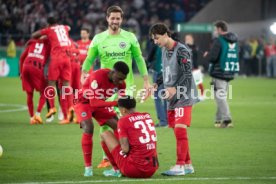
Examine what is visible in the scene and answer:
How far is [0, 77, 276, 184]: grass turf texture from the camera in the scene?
1218cm

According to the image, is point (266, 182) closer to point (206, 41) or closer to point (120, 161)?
point (120, 161)

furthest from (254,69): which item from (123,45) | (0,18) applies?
(123,45)

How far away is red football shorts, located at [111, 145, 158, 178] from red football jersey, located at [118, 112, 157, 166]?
0.22ft

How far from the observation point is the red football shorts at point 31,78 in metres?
20.9

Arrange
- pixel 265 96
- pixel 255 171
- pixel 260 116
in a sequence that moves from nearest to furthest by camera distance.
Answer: pixel 255 171, pixel 260 116, pixel 265 96

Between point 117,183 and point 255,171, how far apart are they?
91.1 inches

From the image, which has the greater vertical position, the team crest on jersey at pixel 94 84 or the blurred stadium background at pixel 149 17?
the blurred stadium background at pixel 149 17

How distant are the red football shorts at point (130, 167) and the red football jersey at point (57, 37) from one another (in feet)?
29.7

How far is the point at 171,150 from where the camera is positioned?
608 inches

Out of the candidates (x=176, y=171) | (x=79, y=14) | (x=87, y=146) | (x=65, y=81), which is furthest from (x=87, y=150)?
(x=79, y=14)

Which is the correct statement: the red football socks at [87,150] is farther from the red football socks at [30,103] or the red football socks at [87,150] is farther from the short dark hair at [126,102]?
the red football socks at [30,103]

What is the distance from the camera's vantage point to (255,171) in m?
12.7

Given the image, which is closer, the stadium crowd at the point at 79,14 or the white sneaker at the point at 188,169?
the white sneaker at the point at 188,169

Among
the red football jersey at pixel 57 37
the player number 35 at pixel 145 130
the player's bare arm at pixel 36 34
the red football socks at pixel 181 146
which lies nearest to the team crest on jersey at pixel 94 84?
the player number 35 at pixel 145 130
